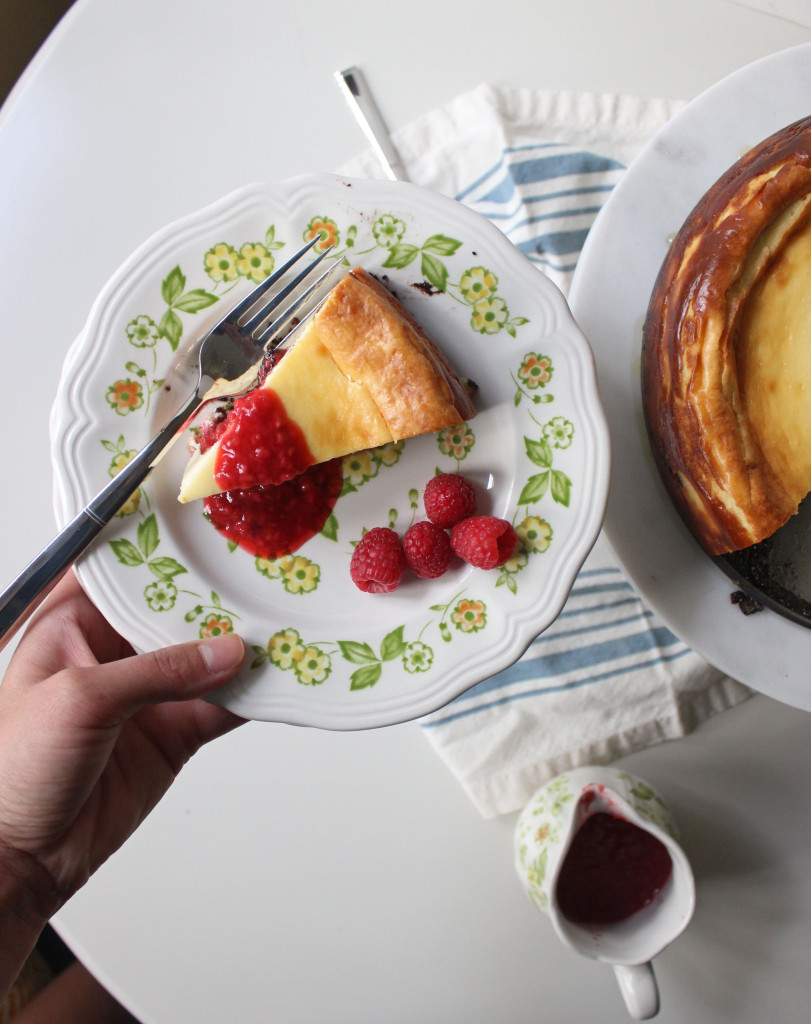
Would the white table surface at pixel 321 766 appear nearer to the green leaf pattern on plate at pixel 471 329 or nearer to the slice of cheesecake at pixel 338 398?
the green leaf pattern on plate at pixel 471 329

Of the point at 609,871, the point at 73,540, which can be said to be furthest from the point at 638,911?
the point at 73,540

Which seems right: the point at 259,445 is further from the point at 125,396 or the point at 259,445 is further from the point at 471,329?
the point at 471,329

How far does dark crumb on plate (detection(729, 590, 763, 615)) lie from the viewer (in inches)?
47.8

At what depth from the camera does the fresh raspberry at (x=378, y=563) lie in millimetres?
1146

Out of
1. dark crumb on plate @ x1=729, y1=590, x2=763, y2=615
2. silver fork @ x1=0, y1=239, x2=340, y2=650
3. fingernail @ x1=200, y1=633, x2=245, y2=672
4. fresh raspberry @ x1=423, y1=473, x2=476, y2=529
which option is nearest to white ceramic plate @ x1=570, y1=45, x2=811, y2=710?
dark crumb on plate @ x1=729, y1=590, x2=763, y2=615

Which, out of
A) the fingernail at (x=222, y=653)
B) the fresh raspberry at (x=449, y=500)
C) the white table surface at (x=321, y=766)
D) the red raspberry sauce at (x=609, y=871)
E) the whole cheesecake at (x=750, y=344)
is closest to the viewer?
the whole cheesecake at (x=750, y=344)

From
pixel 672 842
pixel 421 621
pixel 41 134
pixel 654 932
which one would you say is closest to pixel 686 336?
pixel 421 621

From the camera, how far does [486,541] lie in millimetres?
1090

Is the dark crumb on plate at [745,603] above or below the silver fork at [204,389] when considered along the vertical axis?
below

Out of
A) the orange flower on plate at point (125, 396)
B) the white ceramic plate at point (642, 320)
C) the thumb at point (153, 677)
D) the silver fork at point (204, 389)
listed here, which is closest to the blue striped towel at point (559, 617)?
the white ceramic plate at point (642, 320)

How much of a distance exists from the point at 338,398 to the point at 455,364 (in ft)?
0.68

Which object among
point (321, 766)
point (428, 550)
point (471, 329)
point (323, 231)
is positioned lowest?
point (321, 766)

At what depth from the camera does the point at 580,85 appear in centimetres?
140

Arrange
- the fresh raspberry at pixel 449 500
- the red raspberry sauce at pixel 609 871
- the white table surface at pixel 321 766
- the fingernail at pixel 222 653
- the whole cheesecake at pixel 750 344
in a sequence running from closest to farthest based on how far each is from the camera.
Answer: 1. the whole cheesecake at pixel 750 344
2. the fingernail at pixel 222 653
3. the fresh raspberry at pixel 449 500
4. the red raspberry sauce at pixel 609 871
5. the white table surface at pixel 321 766
